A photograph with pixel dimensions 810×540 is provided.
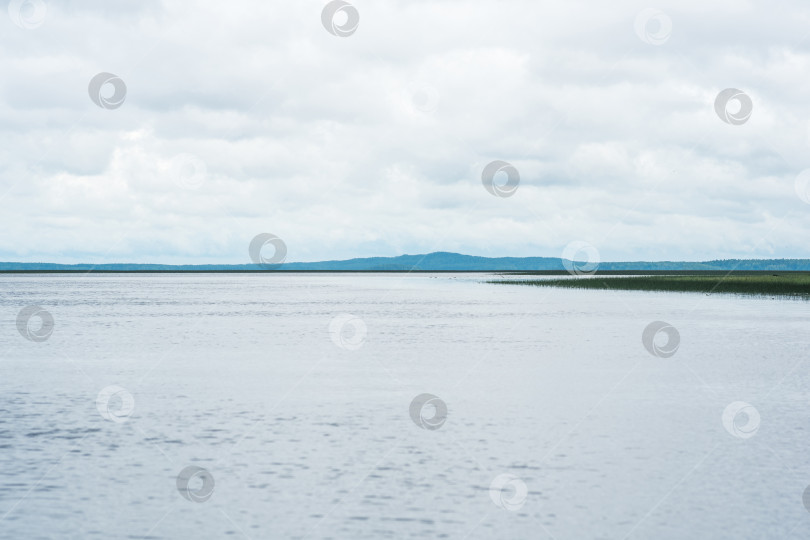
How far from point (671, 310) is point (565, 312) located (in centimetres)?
Result: 959

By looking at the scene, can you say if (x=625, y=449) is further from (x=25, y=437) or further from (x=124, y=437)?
(x=25, y=437)

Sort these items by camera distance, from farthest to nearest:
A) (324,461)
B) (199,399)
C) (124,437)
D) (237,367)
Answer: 1. (237,367)
2. (199,399)
3. (124,437)
4. (324,461)

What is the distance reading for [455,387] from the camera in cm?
2783

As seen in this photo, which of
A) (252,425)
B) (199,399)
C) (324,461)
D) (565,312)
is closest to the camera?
(324,461)

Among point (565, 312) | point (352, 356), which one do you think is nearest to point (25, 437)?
point (352, 356)

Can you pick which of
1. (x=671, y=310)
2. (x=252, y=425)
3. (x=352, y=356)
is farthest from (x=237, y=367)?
(x=671, y=310)

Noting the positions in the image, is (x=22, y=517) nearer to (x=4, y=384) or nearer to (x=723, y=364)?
(x=4, y=384)

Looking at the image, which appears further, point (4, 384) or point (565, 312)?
point (565, 312)

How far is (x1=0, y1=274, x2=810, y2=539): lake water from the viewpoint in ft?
45.0

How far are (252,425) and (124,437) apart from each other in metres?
3.03

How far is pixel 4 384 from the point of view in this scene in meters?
28.7

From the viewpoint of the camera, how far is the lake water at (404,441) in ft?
45.0

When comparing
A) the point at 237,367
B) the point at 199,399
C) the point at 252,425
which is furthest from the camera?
the point at 237,367

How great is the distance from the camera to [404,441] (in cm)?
1936
